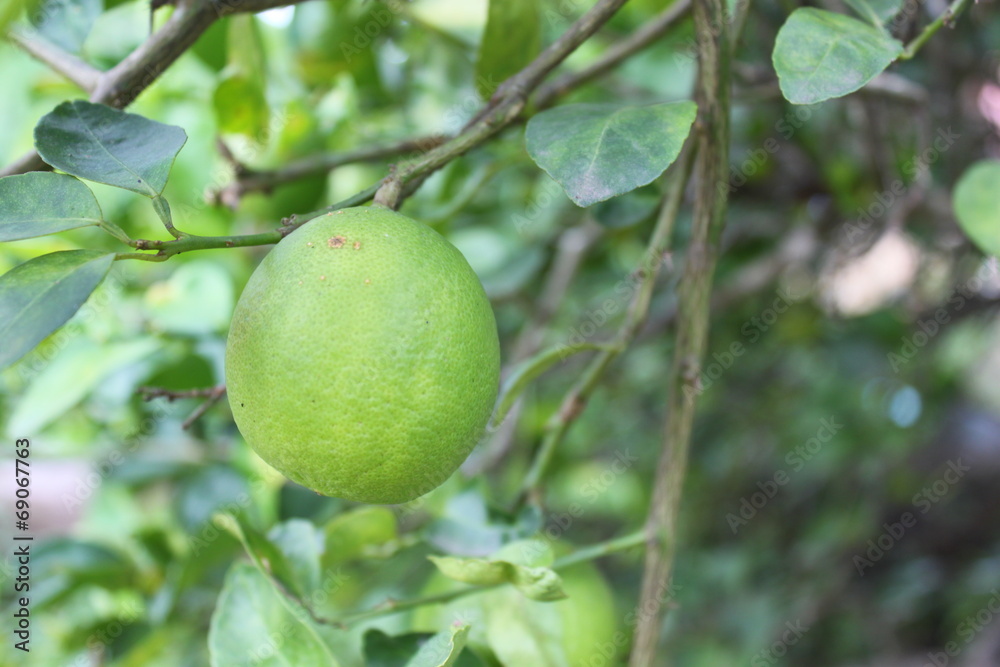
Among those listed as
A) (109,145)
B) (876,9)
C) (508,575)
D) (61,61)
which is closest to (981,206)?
(876,9)

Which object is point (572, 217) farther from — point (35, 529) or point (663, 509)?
point (35, 529)

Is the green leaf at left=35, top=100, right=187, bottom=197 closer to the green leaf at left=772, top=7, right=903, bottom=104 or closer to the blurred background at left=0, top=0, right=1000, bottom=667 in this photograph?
the blurred background at left=0, top=0, right=1000, bottom=667

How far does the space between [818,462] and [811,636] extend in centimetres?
45

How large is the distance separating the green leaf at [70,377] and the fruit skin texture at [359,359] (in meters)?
0.57

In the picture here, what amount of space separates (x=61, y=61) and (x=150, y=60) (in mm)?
190

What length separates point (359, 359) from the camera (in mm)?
495

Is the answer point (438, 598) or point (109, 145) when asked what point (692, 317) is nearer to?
point (438, 598)

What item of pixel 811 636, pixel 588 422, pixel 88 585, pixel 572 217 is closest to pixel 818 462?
pixel 811 636

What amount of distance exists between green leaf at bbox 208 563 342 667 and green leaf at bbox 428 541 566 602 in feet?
0.42

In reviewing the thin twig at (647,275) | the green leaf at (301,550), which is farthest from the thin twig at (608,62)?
the green leaf at (301,550)

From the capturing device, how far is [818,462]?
2.04 m

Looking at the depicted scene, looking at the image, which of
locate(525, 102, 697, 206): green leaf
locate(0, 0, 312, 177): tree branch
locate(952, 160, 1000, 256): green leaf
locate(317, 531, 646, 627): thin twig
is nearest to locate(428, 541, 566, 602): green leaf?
locate(317, 531, 646, 627): thin twig

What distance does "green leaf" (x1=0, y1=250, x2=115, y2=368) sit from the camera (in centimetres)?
45

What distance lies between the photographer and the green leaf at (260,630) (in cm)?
66
